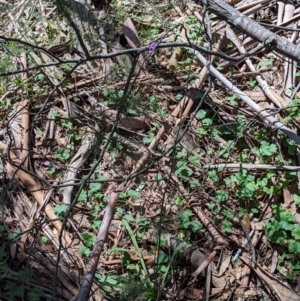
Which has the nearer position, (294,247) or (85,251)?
(294,247)

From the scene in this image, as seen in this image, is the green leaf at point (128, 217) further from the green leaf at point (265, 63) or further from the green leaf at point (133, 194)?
the green leaf at point (265, 63)

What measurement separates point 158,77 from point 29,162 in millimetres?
1099

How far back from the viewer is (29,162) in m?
3.12

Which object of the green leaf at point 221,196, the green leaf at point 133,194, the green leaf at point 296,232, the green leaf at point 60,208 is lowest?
the green leaf at point 60,208

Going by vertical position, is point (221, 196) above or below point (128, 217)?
above

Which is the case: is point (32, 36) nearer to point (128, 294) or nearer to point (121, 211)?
point (121, 211)

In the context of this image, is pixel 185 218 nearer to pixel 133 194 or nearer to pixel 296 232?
pixel 133 194

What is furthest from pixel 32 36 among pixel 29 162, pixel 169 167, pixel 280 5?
pixel 280 5

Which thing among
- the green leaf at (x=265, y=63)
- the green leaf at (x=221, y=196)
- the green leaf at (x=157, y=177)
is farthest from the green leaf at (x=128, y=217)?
the green leaf at (x=265, y=63)

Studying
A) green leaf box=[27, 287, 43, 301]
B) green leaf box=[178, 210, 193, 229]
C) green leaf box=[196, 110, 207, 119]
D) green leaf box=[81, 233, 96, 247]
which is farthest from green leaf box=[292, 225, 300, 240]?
green leaf box=[27, 287, 43, 301]

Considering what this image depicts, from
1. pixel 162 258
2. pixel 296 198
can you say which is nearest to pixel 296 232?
pixel 296 198

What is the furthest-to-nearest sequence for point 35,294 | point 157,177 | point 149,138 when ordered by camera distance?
point 149,138 → point 157,177 → point 35,294

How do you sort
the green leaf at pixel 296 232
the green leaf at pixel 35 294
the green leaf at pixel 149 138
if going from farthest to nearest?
1. the green leaf at pixel 149 138
2. the green leaf at pixel 296 232
3. the green leaf at pixel 35 294

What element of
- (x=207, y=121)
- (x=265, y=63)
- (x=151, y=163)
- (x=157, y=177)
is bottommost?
(x=151, y=163)
